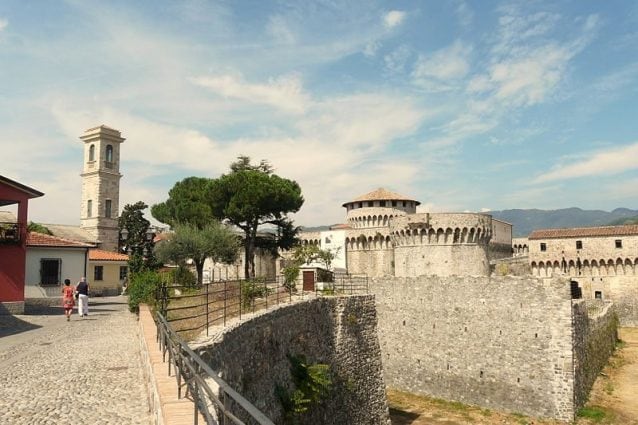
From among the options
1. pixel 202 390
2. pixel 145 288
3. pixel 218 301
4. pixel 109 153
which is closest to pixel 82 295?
pixel 145 288

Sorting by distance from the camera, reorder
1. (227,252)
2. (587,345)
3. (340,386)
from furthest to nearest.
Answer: (227,252), (587,345), (340,386)

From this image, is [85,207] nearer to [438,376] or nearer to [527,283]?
[438,376]

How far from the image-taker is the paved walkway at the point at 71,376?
25.3 ft

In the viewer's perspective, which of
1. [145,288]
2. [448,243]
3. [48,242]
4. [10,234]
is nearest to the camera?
[145,288]

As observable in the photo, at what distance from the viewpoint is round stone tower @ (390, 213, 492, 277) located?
4331 centimetres

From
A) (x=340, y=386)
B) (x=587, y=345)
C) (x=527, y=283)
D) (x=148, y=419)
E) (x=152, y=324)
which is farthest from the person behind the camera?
(x=587, y=345)

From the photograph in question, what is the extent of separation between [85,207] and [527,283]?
1964 inches

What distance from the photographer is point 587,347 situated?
26219 mm

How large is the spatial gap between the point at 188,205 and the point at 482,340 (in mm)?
30217

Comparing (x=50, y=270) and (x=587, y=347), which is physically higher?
(x=50, y=270)

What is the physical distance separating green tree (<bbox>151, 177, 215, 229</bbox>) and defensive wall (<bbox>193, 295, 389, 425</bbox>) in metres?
21.8

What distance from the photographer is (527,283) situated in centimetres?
2442

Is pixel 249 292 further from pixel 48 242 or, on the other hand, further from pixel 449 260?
pixel 449 260

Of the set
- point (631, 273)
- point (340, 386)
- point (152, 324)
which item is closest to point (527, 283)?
point (340, 386)
